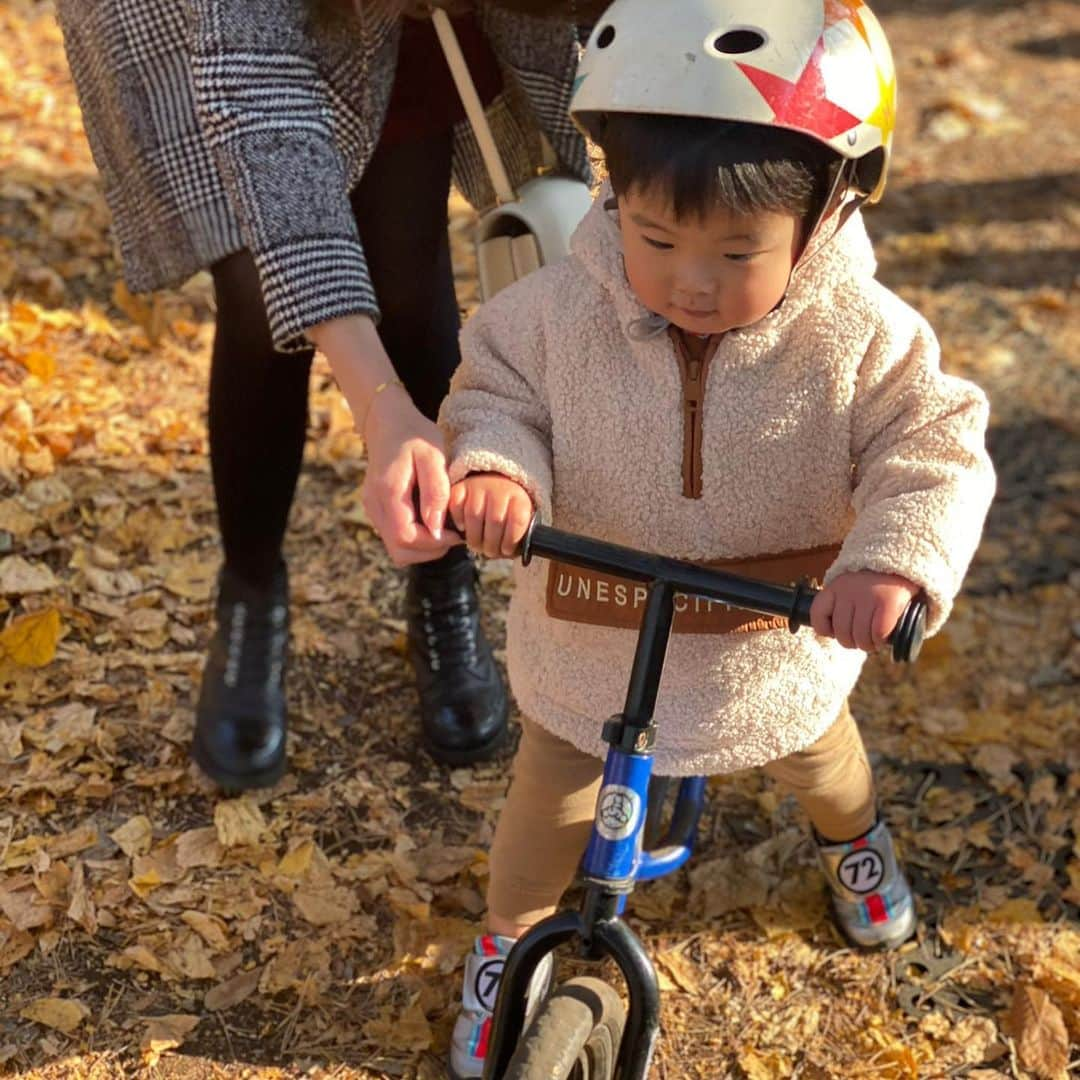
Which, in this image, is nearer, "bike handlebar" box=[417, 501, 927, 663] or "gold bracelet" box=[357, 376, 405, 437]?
"bike handlebar" box=[417, 501, 927, 663]

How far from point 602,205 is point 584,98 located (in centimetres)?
19

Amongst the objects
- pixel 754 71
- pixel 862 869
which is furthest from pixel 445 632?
pixel 754 71

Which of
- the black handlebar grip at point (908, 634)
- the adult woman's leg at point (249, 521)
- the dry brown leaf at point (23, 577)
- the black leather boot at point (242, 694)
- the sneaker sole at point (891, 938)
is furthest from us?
the dry brown leaf at point (23, 577)

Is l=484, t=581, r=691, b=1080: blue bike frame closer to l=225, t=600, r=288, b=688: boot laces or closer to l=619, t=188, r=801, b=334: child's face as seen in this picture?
l=619, t=188, r=801, b=334: child's face

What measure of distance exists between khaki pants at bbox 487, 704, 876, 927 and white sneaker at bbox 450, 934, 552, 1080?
6cm

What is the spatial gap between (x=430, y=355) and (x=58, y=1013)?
136 cm

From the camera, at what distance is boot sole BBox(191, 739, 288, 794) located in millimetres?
2988

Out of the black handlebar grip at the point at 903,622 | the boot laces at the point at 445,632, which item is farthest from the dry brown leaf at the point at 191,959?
the black handlebar grip at the point at 903,622

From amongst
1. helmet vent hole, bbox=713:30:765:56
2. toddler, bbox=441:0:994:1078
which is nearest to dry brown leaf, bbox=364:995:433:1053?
toddler, bbox=441:0:994:1078

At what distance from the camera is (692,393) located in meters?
2.05

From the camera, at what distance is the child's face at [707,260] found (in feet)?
6.03

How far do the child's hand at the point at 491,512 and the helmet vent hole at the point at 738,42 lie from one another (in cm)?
62

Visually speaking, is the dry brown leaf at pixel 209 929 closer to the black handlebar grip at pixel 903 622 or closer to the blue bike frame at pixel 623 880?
the blue bike frame at pixel 623 880

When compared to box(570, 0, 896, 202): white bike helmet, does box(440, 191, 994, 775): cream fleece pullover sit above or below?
below
